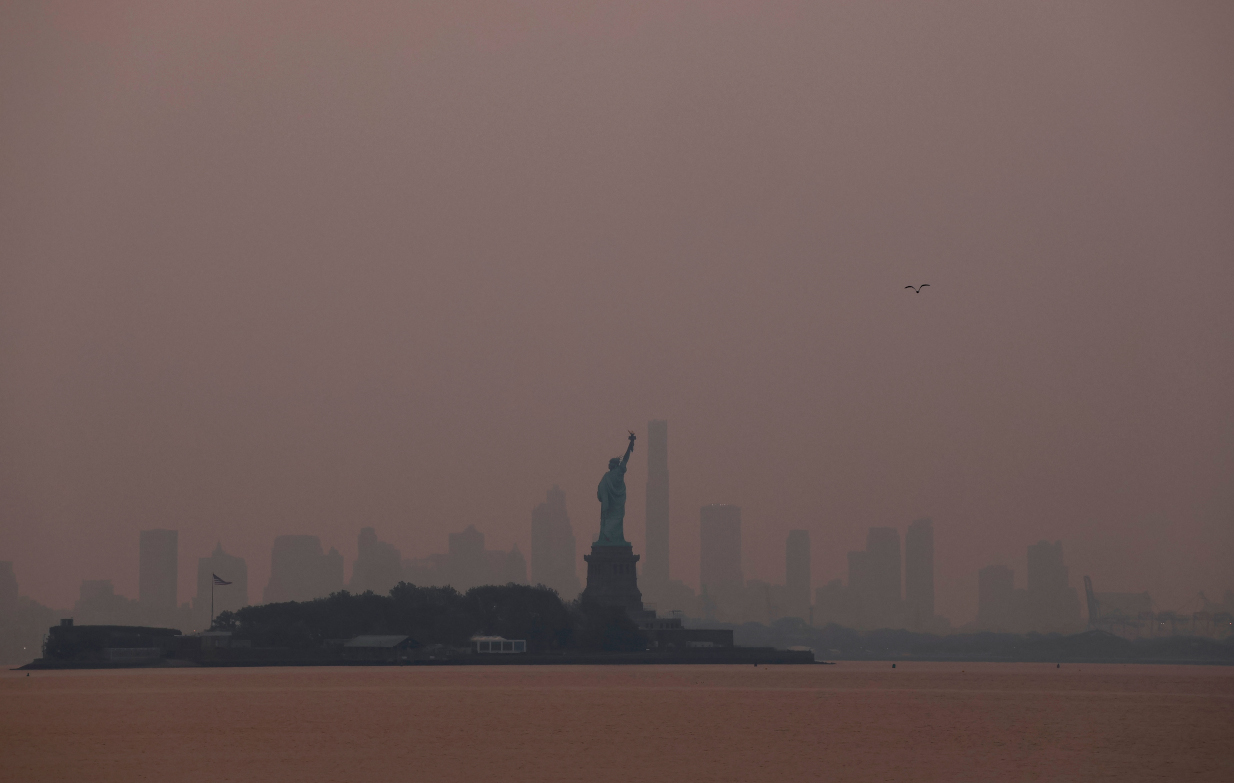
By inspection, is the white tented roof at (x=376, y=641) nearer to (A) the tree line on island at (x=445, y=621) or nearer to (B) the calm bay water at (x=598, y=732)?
(A) the tree line on island at (x=445, y=621)

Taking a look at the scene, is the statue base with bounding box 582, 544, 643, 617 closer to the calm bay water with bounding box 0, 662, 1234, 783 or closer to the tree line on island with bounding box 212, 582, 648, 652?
A: the tree line on island with bounding box 212, 582, 648, 652

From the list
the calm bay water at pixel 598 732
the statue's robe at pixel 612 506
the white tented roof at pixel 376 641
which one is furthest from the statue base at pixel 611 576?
the calm bay water at pixel 598 732

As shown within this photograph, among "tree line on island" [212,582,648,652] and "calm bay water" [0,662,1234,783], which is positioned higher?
"tree line on island" [212,582,648,652]

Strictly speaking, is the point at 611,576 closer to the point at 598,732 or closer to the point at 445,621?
the point at 445,621

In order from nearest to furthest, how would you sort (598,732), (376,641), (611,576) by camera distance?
(598,732), (376,641), (611,576)

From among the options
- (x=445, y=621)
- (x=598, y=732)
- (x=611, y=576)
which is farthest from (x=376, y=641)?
(x=598, y=732)

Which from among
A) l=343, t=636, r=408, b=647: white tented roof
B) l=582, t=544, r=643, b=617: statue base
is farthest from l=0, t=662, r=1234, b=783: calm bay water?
l=582, t=544, r=643, b=617: statue base
